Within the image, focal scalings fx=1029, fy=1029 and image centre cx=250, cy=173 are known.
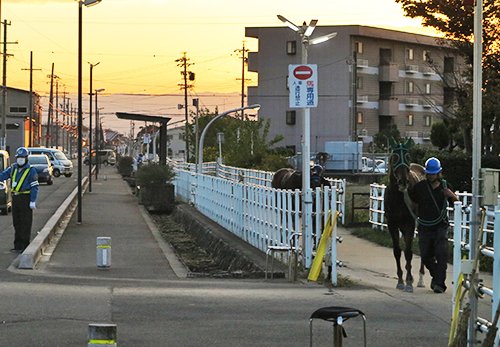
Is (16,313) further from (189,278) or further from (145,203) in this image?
(145,203)

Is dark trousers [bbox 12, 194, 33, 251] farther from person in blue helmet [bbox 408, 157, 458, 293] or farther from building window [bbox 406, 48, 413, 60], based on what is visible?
building window [bbox 406, 48, 413, 60]

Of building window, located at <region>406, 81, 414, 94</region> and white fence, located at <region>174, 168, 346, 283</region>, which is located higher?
building window, located at <region>406, 81, 414, 94</region>

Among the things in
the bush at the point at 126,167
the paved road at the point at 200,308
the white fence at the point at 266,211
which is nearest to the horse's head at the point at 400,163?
the paved road at the point at 200,308

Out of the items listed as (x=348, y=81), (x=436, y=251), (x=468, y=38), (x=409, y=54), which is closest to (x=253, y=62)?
(x=348, y=81)

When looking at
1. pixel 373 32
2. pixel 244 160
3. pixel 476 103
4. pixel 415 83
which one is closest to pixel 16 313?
pixel 476 103

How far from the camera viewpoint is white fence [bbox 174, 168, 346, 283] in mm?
17203

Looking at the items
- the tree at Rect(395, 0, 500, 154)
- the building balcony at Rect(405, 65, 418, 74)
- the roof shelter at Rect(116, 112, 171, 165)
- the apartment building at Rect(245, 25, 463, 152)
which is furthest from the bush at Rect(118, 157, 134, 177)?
the tree at Rect(395, 0, 500, 154)

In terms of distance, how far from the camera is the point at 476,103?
29.7 feet

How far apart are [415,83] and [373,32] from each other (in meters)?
7.99

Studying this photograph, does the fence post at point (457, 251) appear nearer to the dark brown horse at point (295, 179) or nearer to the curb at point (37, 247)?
the curb at point (37, 247)

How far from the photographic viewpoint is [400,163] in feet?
47.9

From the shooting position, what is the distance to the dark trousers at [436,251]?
14.4 m

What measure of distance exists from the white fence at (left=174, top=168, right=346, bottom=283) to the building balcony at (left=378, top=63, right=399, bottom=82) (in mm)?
46033

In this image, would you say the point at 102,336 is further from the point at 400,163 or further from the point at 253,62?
the point at 253,62
